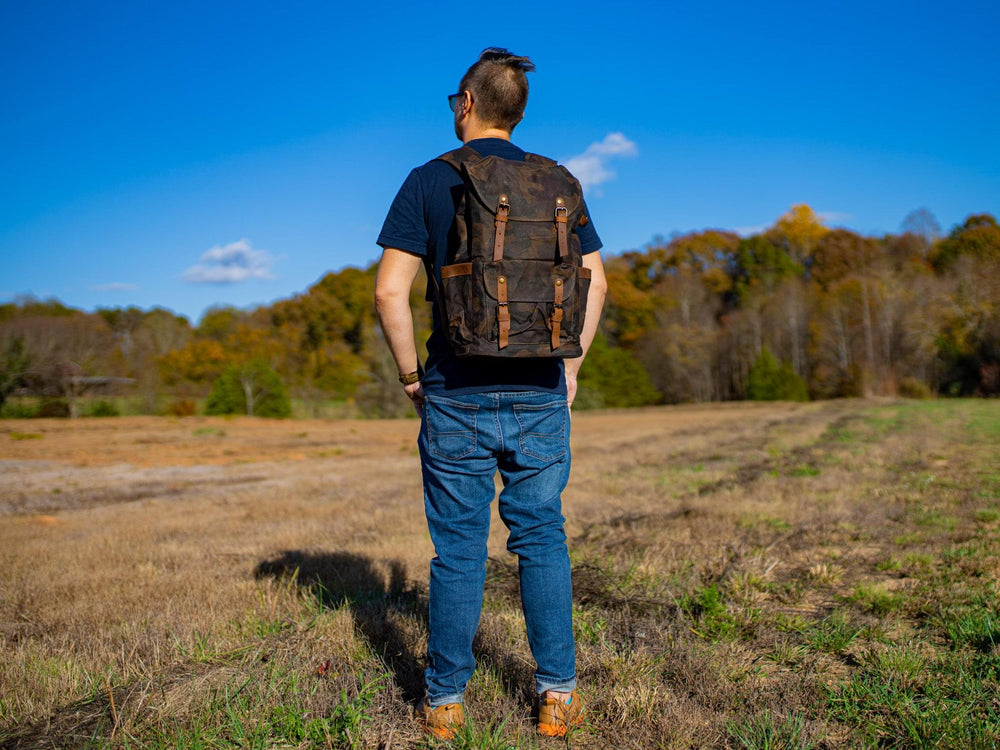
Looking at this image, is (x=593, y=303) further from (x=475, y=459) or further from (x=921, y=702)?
(x=921, y=702)

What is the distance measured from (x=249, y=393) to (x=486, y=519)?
34.2 metres

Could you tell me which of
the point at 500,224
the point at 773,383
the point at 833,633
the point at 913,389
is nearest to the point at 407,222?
the point at 500,224

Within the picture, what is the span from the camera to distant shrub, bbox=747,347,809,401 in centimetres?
4325

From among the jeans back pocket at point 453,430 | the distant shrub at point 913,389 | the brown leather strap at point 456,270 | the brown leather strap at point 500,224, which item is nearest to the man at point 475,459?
the jeans back pocket at point 453,430

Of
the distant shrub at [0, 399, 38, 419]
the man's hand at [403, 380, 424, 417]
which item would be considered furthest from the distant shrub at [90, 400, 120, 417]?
the man's hand at [403, 380, 424, 417]

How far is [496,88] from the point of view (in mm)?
2301

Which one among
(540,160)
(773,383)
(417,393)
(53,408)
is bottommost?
(53,408)

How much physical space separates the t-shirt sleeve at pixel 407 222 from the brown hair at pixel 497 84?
36 cm

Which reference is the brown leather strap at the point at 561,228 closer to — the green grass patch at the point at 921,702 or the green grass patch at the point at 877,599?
the green grass patch at the point at 921,702

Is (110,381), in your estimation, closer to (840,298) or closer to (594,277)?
(594,277)

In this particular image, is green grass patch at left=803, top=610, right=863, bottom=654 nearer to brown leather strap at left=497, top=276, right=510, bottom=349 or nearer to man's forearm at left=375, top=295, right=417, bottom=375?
brown leather strap at left=497, top=276, right=510, bottom=349

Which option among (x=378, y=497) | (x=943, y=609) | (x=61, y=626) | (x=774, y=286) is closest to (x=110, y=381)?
(x=378, y=497)

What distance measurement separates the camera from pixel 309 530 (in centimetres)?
570

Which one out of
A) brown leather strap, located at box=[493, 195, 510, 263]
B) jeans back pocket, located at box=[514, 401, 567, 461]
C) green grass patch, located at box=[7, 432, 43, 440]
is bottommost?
green grass patch, located at box=[7, 432, 43, 440]
